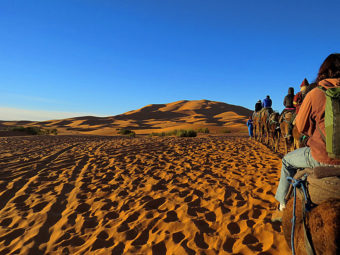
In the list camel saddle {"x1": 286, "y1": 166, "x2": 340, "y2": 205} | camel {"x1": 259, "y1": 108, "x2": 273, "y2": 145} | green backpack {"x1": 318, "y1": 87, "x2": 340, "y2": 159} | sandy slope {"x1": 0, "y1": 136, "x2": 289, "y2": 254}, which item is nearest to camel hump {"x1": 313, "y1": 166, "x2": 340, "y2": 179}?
camel saddle {"x1": 286, "y1": 166, "x2": 340, "y2": 205}

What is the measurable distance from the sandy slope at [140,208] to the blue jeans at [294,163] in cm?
93

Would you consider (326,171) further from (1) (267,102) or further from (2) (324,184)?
(1) (267,102)

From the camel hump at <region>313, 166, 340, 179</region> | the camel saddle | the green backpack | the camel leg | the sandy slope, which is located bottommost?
the sandy slope

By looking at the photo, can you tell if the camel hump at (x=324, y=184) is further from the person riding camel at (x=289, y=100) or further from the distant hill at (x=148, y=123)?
the distant hill at (x=148, y=123)

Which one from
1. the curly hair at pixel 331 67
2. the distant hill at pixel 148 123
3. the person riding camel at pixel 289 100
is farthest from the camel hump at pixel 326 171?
the distant hill at pixel 148 123

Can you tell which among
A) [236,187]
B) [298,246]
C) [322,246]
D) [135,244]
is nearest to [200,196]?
[236,187]

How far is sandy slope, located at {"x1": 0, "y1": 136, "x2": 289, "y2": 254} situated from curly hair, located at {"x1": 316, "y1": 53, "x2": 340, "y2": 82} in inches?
93.0

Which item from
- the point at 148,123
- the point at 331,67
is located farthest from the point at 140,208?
the point at 148,123

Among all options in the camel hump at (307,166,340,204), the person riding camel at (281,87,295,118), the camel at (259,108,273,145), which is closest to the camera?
the camel hump at (307,166,340,204)

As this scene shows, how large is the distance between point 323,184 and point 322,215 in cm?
26

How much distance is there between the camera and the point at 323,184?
188 cm

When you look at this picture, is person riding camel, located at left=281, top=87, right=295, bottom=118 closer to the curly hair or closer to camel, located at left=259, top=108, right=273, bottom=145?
camel, located at left=259, top=108, right=273, bottom=145

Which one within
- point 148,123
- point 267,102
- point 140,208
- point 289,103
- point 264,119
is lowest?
point 140,208

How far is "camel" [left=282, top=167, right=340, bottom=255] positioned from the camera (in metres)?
1.67
